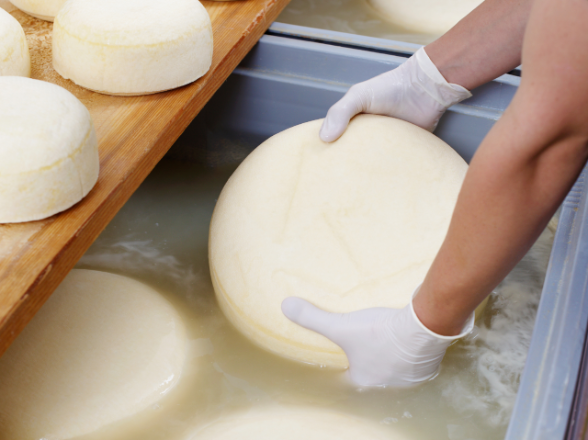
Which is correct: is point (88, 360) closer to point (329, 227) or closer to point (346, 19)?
point (329, 227)

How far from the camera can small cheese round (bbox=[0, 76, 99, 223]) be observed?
3.32ft

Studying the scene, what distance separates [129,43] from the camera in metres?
1.38

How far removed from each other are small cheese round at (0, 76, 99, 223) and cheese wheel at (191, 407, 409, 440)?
646 mm

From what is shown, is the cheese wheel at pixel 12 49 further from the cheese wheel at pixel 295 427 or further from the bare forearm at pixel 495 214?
the bare forearm at pixel 495 214

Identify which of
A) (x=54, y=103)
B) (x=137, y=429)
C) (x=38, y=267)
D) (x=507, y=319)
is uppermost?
(x=54, y=103)

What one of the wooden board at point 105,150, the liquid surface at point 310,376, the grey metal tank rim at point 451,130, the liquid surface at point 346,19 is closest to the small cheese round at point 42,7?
the wooden board at point 105,150

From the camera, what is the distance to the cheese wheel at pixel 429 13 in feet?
8.09

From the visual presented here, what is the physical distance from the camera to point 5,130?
101 cm

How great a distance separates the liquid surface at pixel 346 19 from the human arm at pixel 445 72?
2.77ft

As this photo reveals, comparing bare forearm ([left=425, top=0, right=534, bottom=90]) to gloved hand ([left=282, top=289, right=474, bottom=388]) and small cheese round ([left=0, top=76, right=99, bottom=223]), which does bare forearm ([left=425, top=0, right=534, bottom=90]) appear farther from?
small cheese round ([left=0, top=76, right=99, bottom=223])

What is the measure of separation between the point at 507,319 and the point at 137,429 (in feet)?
3.52

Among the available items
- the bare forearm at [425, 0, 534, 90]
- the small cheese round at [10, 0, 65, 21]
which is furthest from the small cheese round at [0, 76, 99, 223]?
the bare forearm at [425, 0, 534, 90]

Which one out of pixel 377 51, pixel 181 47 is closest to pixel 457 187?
pixel 377 51

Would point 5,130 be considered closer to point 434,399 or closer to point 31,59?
point 31,59
